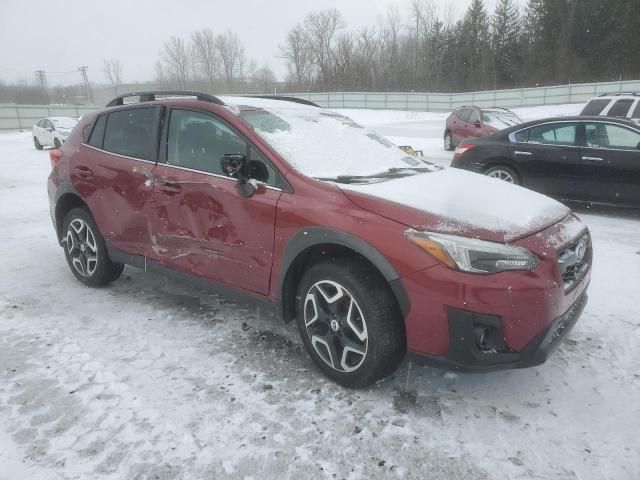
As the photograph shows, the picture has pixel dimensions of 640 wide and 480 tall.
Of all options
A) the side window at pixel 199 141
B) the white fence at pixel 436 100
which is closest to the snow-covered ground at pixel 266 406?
the side window at pixel 199 141

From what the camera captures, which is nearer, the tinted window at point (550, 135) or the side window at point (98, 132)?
the side window at point (98, 132)

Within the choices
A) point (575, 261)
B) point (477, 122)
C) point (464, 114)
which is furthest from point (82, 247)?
point (464, 114)

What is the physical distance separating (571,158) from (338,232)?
222 inches

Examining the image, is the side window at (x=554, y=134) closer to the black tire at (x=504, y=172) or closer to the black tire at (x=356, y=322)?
the black tire at (x=504, y=172)

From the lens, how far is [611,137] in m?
6.67

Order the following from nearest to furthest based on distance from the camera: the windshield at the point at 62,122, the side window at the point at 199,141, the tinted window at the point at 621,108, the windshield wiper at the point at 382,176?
the windshield wiper at the point at 382,176, the side window at the point at 199,141, the tinted window at the point at 621,108, the windshield at the point at 62,122

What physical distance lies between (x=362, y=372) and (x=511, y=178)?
5902 millimetres

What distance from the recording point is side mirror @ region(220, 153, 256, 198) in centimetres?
291

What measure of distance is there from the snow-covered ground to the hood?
37.9 inches

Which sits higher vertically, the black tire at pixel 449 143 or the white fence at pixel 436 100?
the white fence at pixel 436 100

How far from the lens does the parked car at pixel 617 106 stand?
9.97 metres

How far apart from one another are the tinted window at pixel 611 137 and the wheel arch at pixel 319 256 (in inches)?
223

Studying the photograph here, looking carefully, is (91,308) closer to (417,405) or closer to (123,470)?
(123,470)

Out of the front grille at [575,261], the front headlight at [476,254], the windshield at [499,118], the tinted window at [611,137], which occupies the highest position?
the windshield at [499,118]
